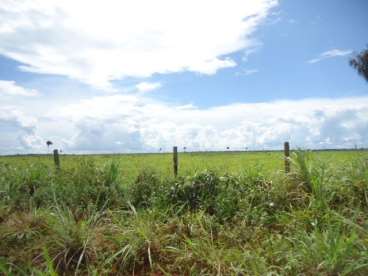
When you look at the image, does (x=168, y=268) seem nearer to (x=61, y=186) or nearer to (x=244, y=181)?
(x=244, y=181)

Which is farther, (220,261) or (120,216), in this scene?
(120,216)

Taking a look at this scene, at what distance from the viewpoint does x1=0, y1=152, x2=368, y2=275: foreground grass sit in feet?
15.4

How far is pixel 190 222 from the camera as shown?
6.01m

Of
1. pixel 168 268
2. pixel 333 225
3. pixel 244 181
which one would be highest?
pixel 244 181

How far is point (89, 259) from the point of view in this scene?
17.1 feet

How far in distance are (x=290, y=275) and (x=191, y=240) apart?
1582 mm

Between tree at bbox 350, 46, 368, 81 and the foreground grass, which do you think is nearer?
the foreground grass

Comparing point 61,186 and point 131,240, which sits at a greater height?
point 61,186

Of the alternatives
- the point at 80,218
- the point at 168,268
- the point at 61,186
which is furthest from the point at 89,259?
the point at 61,186

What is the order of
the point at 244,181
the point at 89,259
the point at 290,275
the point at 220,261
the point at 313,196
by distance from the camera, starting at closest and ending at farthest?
the point at 290,275 < the point at 220,261 < the point at 89,259 < the point at 313,196 < the point at 244,181

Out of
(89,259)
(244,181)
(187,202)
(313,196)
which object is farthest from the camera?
(244,181)

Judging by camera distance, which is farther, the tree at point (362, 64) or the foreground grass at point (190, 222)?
the tree at point (362, 64)

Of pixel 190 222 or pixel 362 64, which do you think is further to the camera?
pixel 362 64

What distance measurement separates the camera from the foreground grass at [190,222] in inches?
Answer: 185
